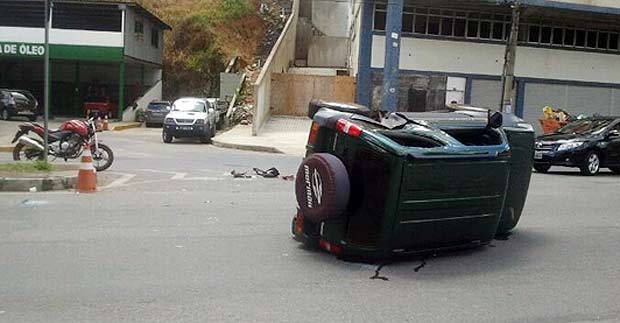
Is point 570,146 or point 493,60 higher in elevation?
point 493,60

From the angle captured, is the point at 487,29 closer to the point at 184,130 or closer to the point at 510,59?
the point at 510,59

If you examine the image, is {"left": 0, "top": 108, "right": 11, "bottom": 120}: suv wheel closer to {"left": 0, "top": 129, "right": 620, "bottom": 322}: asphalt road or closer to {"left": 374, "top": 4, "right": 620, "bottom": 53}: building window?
{"left": 374, "top": 4, "right": 620, "bottom": 53}: building window

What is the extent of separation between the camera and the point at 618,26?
33594 mm

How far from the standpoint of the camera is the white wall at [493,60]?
101 feet

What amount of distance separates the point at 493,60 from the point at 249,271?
27544 mm

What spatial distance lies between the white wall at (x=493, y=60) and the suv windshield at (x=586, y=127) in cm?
1297

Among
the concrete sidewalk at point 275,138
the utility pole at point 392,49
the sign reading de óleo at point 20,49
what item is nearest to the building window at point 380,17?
the concrete sidewalk at point 275,138

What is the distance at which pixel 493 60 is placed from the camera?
31.7 m

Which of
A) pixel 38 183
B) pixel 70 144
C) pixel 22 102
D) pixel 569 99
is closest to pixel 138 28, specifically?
pixel 22 102

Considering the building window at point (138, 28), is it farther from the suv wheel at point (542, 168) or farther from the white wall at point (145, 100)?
the suv wheel at point (542, 168)

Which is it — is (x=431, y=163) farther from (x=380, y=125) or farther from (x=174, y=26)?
(x=174, y=26)

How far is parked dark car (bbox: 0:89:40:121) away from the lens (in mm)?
32281

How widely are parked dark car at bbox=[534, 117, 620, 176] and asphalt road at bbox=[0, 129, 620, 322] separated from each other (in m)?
6.41

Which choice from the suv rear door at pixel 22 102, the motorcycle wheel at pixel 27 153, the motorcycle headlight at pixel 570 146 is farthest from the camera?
the suv rear door at pixel 22 102
